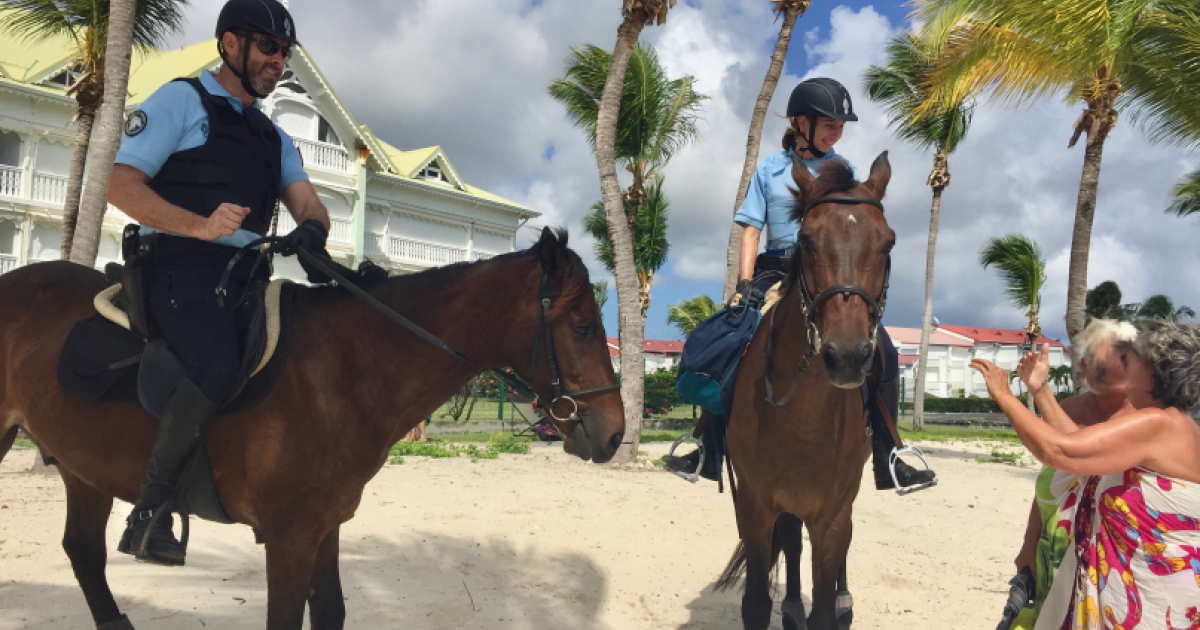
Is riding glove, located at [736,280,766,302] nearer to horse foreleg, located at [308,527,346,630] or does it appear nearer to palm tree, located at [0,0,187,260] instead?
horse foreleg, located at [308,527,346,630]

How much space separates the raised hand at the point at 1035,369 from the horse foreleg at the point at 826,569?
1.18m

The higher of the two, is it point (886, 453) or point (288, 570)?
point (886, 453)

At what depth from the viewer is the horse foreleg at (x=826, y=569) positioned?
3.89m

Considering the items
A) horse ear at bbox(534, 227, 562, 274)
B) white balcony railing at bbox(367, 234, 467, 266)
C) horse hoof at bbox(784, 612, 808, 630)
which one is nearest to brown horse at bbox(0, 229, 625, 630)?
horse ear at bbox(534, 227, 562, 274)

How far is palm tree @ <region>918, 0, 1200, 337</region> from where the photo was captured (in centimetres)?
964

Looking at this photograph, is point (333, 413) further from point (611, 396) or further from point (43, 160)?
point (43, 160)

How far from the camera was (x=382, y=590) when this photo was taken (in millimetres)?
5504

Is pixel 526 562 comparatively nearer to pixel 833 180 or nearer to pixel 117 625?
pixel 117 625

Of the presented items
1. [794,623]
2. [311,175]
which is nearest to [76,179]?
[794,623]

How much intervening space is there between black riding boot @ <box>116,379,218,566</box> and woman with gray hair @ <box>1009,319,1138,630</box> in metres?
3.45

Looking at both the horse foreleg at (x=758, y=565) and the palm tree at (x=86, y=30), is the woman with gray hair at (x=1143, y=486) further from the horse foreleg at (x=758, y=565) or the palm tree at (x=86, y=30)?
the palm tree at (x=86, y=30)

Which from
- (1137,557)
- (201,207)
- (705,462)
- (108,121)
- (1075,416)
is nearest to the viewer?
(1137,557)

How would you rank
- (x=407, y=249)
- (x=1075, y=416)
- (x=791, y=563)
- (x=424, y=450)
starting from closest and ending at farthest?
1. (x=1075, y=416)
2. (x=791, y=563)
3. (x=424, y=450)
4. (x=407, y=249)

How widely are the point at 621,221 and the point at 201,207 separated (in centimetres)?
928
